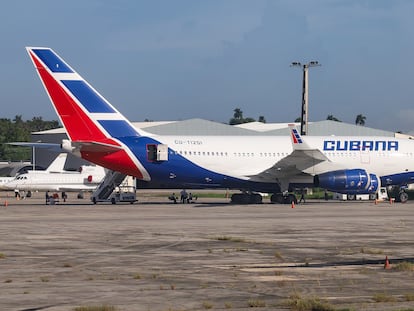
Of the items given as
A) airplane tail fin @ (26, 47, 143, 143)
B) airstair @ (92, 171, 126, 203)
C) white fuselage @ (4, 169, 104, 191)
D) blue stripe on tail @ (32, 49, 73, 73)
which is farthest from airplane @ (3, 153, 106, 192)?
blue stripe on tail @ (32, 49, 73, 73)

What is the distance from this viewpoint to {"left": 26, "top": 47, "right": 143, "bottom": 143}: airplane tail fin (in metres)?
48.8

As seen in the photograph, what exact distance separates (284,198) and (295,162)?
325 cm

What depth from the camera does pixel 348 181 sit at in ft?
169

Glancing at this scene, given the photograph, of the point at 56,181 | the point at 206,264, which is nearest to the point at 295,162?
the point at 206,264

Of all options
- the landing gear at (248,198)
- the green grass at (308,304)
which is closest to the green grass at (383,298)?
the green grass at (308,304)

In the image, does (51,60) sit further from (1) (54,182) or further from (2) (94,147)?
(1) (54,182)

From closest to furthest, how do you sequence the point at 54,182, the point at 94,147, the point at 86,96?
the point at 94,147
the point at 86,96
the point at 54,182

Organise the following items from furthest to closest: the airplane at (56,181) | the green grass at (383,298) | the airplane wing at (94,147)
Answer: the airplane at (56,181) < the airplane wing at (94,147) < the green grass at (383,298)

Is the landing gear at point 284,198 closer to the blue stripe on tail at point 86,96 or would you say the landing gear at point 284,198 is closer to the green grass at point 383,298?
the blue stripe on tail at point 86,96

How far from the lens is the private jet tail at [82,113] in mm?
48844

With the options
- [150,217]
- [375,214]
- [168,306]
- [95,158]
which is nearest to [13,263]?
[168,306]

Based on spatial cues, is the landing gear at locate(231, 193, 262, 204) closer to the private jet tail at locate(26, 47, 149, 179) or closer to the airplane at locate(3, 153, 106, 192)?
the private jet tail at locate(26, 47, 149, 179)

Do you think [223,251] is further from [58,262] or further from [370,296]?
[370,296]

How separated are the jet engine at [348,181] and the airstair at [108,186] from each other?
1495 centimetres
